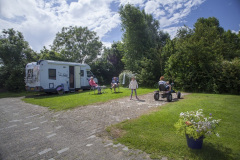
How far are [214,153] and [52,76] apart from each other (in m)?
12.6

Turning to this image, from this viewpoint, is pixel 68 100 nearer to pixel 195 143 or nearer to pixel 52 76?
pixel 52 76

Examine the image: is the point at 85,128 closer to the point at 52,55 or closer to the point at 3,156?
the point at 3,156

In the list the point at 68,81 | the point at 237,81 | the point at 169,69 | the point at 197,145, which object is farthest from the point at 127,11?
the point at 197,145

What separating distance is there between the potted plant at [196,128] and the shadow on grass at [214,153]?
0.12 metres

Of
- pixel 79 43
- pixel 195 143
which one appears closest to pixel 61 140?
pixel 195 143

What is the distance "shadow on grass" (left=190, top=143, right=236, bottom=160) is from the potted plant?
0.12m

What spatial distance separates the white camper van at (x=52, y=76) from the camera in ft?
38.8

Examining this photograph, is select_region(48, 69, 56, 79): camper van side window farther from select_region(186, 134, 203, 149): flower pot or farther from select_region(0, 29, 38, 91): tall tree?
select_region(186, 134, 203, 149): flower pot

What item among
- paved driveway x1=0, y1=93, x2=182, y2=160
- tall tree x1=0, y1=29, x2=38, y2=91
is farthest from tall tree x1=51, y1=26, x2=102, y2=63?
paved driveway x1=0, y1=93, x2=182, y2=160

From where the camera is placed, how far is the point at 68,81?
13.9 m

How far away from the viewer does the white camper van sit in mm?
11820

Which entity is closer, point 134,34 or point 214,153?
point 214,153

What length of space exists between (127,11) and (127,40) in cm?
441

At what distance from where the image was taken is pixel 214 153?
9.03ft
